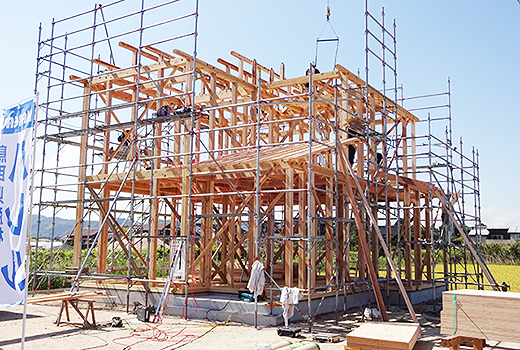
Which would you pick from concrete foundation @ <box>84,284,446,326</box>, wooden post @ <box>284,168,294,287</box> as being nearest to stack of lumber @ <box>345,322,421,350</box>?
concrete foundation @ <box>84,284,446,326</box>

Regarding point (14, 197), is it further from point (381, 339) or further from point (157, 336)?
point (381, 339)

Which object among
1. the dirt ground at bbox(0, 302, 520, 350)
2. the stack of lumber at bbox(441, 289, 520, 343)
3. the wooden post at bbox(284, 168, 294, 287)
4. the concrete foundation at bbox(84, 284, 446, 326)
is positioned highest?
the wooden post at bbox(284, 168, 294, 287)

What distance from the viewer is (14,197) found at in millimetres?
6215

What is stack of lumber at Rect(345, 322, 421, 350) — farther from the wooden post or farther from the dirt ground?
the wooden post

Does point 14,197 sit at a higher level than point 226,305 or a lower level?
higher

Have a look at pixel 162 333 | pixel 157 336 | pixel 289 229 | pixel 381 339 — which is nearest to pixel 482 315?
pixel 381 339

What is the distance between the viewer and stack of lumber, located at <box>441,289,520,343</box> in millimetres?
6648

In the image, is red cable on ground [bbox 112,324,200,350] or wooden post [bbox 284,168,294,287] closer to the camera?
red cable on ground [bbox 112,324,200,350]

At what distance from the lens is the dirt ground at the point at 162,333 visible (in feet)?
29.0

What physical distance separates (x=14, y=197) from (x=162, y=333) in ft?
15.5

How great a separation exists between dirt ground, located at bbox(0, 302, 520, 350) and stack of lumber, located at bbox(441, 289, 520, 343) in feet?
7.00

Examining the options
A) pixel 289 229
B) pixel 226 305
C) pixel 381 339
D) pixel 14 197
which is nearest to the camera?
pixel 14 197

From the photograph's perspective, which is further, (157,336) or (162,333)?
(162,333)

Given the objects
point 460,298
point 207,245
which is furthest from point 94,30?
point 460,298
